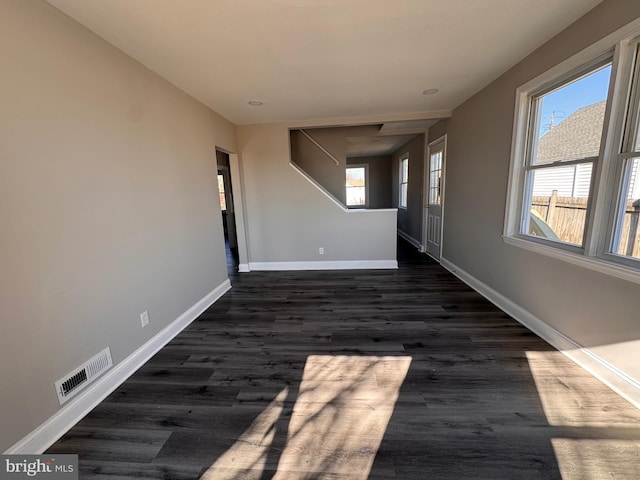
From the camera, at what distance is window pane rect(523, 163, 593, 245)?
77.2 inches

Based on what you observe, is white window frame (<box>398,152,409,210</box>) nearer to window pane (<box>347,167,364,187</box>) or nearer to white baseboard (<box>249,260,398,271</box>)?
window pane (<box>347,167,364,187</box>)

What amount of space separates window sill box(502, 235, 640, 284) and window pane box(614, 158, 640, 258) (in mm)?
135

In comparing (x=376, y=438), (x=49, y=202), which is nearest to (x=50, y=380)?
(x=49, y=202)

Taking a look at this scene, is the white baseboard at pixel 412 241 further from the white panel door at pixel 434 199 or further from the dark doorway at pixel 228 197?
the dark doorway at pixel 228 197

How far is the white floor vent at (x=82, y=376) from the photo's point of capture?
1.51 m

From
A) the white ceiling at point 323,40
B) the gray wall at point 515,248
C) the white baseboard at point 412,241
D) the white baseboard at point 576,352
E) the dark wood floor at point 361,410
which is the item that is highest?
the white ceiling at point 323,40

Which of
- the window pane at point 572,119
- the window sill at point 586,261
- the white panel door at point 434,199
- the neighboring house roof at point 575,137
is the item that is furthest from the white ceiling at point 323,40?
the window sill at point 586,261

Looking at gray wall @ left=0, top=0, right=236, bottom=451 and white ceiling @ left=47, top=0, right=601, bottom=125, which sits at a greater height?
white ceiling @ left=47, top=0, right=601, bottom=125

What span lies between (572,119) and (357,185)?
6.63 meters

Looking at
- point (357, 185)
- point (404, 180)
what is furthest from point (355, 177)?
point (404, 180)

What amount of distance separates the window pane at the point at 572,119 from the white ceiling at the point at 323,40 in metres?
0.46

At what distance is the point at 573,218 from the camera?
6.68 ft

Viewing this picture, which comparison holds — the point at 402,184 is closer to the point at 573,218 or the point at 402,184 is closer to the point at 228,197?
the point at 228,197

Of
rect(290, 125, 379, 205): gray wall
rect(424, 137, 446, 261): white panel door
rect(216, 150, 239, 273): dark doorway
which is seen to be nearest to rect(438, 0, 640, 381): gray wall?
rect(424, 137, 446, 261): white panel door
